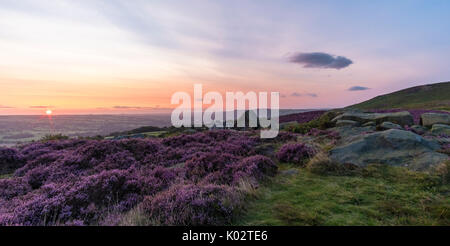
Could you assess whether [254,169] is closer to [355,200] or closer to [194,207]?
[355,200]

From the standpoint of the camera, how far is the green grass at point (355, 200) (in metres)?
4.36

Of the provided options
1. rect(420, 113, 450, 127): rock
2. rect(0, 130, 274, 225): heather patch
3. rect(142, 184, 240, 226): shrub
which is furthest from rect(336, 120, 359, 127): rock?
rect(142, 184, 240, 226): shrub

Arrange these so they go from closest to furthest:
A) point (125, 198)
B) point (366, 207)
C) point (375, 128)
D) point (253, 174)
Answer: point (366, 207)
point (125, 198)
point (253, 174)
point (375, 128)

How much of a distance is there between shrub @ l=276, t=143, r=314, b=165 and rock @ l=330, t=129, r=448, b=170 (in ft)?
3.51

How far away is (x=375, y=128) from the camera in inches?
595

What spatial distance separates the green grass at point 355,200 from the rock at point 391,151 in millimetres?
767

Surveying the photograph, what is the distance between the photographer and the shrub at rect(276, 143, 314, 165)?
9601 mm

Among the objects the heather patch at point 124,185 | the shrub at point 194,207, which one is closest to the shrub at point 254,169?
the heather patch at point 124,185

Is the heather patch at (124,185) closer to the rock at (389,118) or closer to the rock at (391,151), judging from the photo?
the rock at (391,151)
